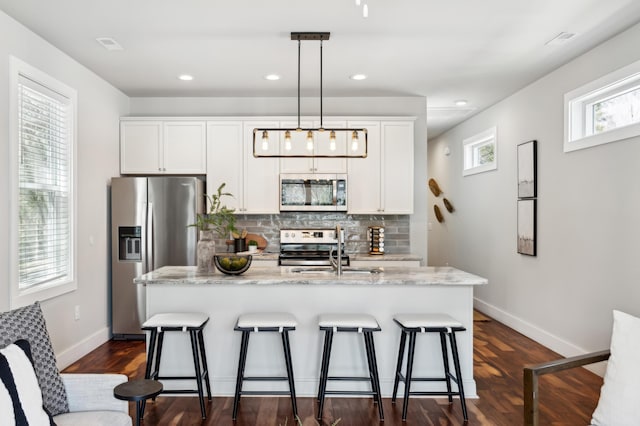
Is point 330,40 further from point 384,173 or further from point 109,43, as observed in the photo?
point 384,173

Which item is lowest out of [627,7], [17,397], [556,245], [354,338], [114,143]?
[354,338]

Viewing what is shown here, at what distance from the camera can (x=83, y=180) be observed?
14.8ft

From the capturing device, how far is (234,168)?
542 cm

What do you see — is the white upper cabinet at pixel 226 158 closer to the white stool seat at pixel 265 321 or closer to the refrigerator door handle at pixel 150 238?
the refrigerator door handle at pixel 150 238

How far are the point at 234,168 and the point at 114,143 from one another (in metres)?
1.33

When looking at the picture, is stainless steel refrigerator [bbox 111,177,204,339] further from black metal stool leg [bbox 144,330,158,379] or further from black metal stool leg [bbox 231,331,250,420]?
black metal stool leg [bbox 231,331,250,420]

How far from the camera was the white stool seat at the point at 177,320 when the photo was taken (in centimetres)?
309

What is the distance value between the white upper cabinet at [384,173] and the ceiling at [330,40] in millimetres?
467

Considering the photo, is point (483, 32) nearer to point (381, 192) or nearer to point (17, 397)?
point (381, 192)

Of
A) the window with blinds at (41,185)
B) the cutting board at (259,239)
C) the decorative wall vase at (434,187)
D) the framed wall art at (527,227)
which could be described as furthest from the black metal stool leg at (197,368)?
the decorative wall vase at (434,187)

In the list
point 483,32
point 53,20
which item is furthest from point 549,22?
point 53,20

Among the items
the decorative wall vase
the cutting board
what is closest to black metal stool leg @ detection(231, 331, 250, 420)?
Result: the cutting board

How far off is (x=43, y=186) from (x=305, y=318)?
238 centimetres

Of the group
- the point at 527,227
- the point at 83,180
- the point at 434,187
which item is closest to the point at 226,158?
the point at 83,180
